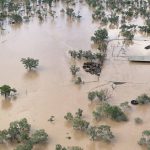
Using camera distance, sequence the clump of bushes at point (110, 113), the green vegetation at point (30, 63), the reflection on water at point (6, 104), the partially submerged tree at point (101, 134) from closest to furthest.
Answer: the partially submerged tree at point (101, 134)
the clump of bushes at point (110, 113)
the reflection on water at point (6, 104)
the green vegetation at point (30, 63)

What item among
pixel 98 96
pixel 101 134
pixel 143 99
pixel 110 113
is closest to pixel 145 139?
pixel 101 134

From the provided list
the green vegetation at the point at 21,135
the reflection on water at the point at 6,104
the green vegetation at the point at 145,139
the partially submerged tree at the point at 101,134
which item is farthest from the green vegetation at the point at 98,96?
the reflection on water at the point at 6,104

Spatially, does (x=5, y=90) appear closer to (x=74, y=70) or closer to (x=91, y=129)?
(x=74, y=70)

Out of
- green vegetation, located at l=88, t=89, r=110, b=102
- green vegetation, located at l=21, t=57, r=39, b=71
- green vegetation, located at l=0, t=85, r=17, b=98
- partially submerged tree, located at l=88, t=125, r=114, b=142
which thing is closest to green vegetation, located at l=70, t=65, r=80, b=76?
green vegetation, located at l=21, t=57, r=39, b=71

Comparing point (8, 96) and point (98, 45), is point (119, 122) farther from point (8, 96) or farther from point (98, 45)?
point (98, 45)

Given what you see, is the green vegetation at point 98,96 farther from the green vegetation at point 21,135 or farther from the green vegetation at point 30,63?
the green vegetation at point 30,63

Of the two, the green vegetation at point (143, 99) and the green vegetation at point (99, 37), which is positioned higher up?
the green vegetation at point (99, 37)

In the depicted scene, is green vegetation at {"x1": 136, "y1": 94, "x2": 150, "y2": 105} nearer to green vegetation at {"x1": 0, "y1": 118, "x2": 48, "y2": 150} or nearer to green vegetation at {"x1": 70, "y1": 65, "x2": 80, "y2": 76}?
green vegetation at {"x1": 70, "y1": 65, "x2": 80, "y2": 76}
